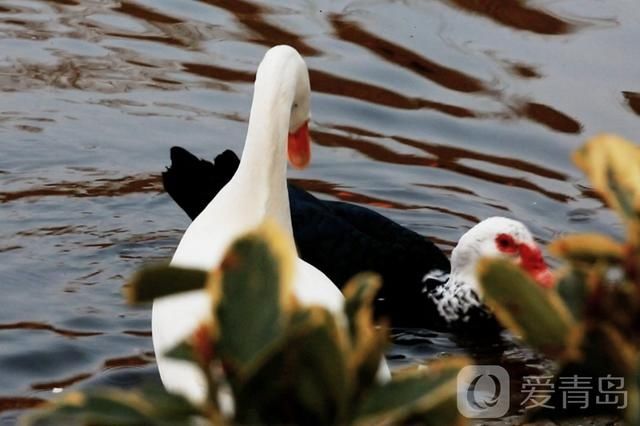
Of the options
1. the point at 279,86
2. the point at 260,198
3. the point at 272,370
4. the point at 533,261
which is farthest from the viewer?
the point at 533,261

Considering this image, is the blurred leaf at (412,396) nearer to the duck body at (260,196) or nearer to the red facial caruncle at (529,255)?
the duck body at (260,196)

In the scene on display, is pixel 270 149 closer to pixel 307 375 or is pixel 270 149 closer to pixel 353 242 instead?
pixel 353 242

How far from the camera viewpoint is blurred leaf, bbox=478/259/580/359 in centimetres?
86

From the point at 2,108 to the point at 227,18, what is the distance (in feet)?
4.91

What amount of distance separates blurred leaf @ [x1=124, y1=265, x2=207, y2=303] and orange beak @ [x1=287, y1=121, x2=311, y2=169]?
2.87 m

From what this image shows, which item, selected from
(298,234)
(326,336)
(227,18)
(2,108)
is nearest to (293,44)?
(227,18)

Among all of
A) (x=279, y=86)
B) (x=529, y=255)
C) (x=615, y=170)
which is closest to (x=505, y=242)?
(x=529, y=255)

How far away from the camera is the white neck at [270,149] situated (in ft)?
11.0

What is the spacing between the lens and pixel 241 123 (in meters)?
5.89

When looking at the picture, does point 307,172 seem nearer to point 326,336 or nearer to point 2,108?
point 2,108

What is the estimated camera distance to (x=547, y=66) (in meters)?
6.44

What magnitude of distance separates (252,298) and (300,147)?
116 inches

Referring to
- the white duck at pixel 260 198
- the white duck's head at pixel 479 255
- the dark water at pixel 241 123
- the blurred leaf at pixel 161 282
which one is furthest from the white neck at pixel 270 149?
the blurred leaf at pixel 161 282

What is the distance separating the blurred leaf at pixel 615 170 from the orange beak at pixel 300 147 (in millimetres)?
2867
